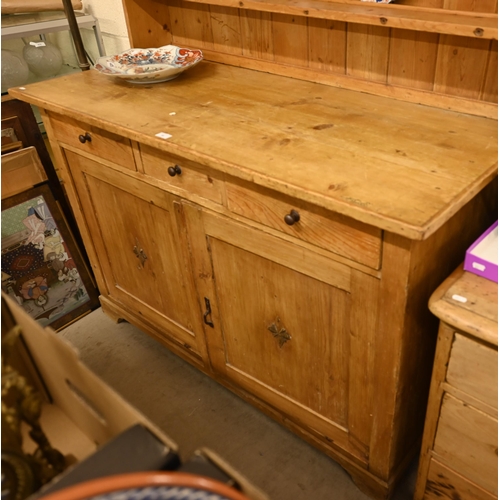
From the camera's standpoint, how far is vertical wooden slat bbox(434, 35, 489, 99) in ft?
3.94

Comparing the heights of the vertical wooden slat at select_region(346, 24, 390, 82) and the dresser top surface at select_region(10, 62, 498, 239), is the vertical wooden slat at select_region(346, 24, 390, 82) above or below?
above

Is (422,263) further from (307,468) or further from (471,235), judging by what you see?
(307,468)

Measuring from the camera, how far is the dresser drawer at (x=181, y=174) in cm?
124

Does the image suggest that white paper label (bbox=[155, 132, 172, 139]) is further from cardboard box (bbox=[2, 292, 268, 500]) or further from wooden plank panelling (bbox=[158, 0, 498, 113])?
cardboard box (bbox=[2, 292, 268, 500])

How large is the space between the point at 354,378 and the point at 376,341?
0.16 metres

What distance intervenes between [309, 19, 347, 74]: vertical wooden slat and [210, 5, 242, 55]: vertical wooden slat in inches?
11.2

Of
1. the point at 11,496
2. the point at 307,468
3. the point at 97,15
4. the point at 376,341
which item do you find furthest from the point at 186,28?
the point at 11,496

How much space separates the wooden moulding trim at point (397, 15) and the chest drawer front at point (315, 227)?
1.55 feet

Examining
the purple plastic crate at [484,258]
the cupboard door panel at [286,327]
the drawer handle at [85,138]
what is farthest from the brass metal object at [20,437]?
the drawer handle at [85,138]

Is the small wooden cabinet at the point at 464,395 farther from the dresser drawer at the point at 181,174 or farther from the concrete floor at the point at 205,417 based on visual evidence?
the dresser drawer at the point at 181,174

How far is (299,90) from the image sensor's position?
1458mm

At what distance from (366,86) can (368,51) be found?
0.29 ft

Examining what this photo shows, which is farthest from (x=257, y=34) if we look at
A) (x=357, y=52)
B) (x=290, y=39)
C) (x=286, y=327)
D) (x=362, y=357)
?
(x=362, y=357)

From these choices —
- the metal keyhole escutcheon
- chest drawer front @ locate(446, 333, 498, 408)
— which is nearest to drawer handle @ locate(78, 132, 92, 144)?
the metal keyhole escutcheon
